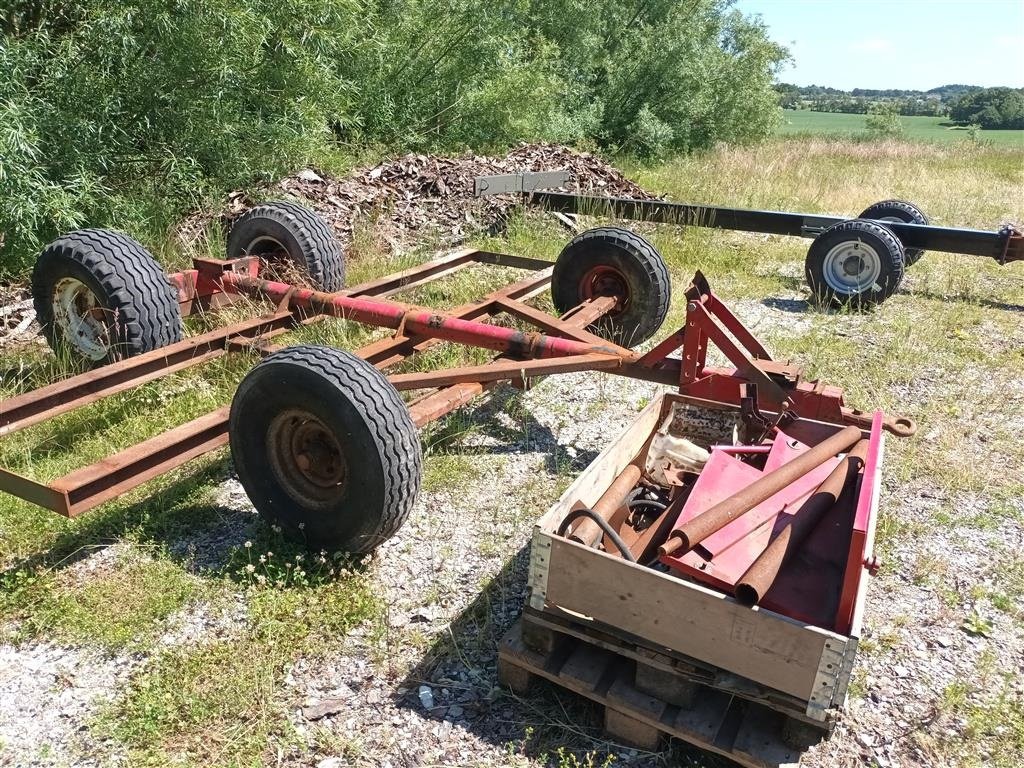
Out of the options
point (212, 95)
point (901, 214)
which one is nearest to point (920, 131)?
point (901, 214)

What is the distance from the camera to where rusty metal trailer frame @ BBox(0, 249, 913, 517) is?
122 inches

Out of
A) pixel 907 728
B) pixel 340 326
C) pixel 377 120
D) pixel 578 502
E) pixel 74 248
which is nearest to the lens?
pixel 907 728

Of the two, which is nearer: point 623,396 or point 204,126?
point 623,396

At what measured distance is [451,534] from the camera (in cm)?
359

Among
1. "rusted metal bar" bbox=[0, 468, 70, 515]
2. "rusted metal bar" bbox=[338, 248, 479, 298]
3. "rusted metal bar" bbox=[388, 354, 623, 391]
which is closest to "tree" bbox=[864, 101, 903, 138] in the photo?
"rusted metal bar" bbox=[338, 248, 479, 298]

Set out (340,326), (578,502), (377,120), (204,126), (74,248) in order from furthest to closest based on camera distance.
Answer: (377,120) → (204,126) → (340,326) → (74,248) → (578,502)

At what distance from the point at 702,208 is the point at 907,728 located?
6506mm

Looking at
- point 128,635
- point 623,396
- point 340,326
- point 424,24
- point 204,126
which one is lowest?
point 128,635

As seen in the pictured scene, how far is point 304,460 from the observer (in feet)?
10.5

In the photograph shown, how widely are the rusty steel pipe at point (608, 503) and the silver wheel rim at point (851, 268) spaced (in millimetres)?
4535

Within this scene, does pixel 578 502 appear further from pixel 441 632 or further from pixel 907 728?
pixel 907 728

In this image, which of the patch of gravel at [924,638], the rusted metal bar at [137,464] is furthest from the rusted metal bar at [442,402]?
the patch of gravel at [924,638]

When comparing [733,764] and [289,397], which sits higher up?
[289,397]

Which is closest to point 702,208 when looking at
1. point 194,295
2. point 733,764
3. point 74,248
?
point 194,295
